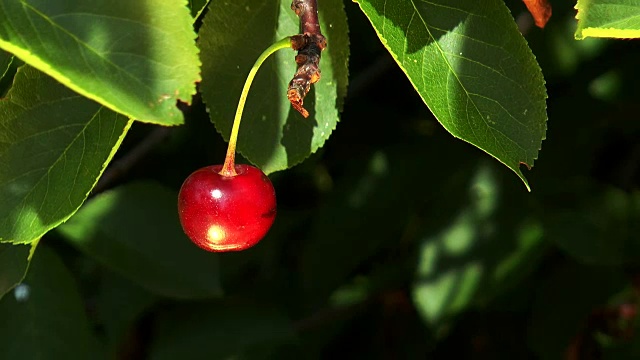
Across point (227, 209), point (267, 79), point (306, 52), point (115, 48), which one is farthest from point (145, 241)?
point (115, 48)

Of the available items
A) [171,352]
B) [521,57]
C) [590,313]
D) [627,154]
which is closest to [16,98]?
[521,57]

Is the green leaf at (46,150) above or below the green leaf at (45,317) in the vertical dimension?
above

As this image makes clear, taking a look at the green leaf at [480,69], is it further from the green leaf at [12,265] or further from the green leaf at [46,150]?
the green leaf at [12,265]

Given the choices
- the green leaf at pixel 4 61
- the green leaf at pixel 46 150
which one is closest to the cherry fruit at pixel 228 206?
the green leaf at pixel 46 150

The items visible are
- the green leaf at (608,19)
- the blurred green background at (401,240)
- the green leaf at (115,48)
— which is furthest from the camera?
the blurred green background at (401,240)

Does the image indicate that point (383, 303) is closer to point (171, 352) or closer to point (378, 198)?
A: point (378, 198)

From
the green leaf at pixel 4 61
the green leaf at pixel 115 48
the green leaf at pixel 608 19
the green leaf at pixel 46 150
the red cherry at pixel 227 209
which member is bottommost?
the red cherry at pixel 227 209
